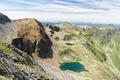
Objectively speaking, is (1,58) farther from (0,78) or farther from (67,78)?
(67,78)

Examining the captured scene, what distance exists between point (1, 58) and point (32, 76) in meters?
13.9

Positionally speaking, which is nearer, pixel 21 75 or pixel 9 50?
pixel 21 75

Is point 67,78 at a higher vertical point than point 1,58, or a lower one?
lower

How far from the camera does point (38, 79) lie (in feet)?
267

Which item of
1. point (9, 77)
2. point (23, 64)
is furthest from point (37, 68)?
point (9, 77)

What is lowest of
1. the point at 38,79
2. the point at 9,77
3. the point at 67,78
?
the point at 67,78

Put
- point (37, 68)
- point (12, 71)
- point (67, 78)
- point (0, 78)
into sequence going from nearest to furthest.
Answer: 1. point (0, 78)
2. point (12, 71)
3. point (37, 68)
4. point (67, 78)

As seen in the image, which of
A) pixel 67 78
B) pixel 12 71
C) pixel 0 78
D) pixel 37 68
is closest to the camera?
pixel 0 78

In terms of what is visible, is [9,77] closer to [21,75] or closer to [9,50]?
[21,75]

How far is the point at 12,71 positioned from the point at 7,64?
2.28 m

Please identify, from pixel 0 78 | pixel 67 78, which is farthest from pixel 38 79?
pixel 67 78

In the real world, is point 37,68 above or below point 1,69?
below

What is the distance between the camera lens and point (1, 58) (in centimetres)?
6888

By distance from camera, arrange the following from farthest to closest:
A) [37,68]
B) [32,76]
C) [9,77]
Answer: [37,68], [32,76], [9,77]
